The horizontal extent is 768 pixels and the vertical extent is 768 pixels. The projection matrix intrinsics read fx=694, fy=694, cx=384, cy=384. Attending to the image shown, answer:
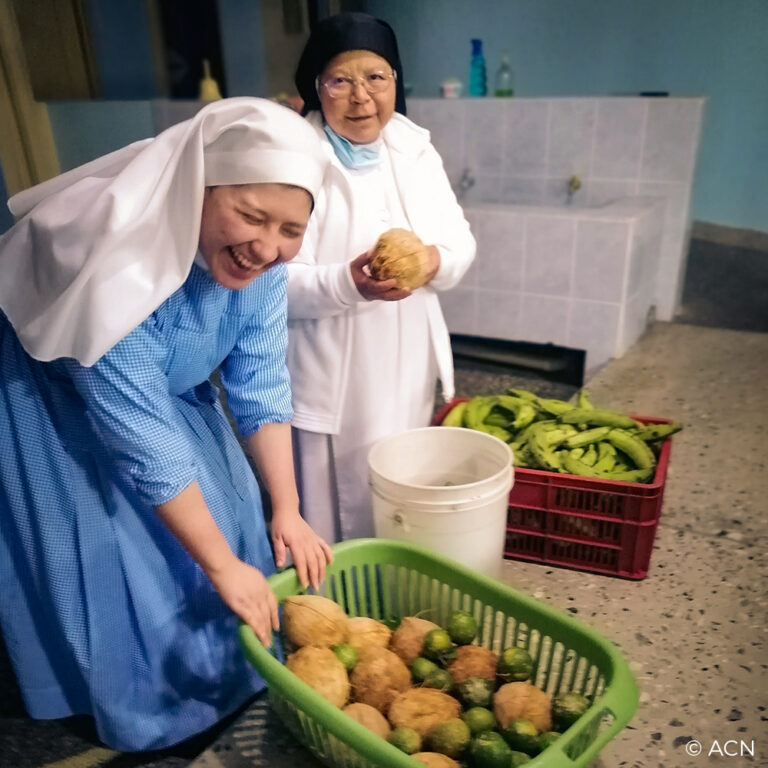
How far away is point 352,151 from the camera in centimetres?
124

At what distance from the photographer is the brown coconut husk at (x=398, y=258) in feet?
3.57

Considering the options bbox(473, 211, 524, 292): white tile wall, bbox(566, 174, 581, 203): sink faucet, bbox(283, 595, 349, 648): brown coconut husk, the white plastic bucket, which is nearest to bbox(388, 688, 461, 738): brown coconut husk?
bbox(283, 595, 349, 648): brown coconut husk

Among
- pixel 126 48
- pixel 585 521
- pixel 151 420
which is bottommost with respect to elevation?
pixel 585 521

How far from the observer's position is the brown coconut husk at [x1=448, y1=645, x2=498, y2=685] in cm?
88

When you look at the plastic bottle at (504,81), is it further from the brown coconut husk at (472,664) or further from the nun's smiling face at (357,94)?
the brown coconut husk at (472,664)

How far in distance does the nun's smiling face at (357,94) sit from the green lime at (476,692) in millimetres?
891

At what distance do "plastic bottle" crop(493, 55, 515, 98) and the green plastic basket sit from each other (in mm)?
2468

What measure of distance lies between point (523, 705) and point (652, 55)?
2.65 metres

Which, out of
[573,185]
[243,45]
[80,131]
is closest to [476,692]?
[80,131]

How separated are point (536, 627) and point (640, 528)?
446 mm

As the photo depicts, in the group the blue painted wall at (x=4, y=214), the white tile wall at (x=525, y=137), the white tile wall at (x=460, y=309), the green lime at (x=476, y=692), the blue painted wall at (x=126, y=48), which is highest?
the blue painted wall at (x=126, y=48)

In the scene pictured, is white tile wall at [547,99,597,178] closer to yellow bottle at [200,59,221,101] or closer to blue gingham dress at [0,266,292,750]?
yellow bottle at [200,59,221,101]

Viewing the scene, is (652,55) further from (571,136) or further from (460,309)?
(460,309)

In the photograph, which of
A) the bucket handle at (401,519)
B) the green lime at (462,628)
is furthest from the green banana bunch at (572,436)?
the green lime at (462,628)
